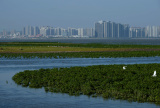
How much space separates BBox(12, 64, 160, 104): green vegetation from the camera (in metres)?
28.1

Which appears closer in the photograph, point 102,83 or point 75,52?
point 102,83

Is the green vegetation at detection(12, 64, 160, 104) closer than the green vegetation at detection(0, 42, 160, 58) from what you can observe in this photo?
Yes

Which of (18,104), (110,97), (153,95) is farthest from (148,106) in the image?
(18,104)

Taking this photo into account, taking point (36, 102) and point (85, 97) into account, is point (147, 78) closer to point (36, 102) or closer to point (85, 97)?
point (85, 97)

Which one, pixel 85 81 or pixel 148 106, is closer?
pixel 148 106

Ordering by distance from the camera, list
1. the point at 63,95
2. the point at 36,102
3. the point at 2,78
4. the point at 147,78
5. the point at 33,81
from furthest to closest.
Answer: the point at 2,78, the point at 33,81, the point at 147,78, the point at 63,95, the point at 36,102

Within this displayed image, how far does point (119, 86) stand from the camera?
99.8ft

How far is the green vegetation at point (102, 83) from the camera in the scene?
92.1 feet

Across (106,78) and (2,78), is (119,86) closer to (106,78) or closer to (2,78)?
(106,78)

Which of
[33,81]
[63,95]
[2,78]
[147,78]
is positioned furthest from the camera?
[2,78]

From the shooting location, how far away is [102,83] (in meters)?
31.9

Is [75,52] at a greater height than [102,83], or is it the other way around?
[75,52]

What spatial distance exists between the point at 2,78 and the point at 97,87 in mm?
15085

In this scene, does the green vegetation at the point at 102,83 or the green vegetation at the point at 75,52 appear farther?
the green vegetation at the point at 75,52
